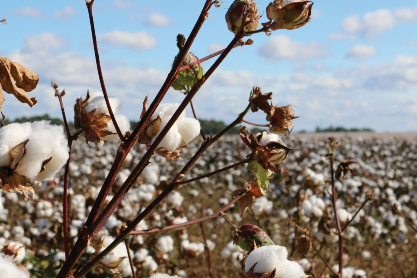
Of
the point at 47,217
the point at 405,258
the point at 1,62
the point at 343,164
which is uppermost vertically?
the point at 1,62

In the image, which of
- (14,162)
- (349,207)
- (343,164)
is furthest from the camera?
(349,207)

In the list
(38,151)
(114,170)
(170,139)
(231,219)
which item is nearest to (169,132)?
(170,139)

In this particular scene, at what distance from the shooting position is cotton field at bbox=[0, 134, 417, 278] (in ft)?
8.18

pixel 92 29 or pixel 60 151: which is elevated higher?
pixel 92 29

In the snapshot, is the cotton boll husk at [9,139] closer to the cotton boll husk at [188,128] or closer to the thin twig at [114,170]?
the thin twig at [114,170]

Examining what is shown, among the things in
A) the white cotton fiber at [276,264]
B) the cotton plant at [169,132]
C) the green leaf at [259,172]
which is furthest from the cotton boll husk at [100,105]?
the white cotton fiber at [276,264]

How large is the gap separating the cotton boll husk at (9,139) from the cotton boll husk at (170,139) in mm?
301

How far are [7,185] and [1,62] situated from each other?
0.26 metres

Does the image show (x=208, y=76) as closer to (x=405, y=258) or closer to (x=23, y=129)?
(x=23, y=129)

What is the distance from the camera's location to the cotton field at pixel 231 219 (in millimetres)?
2494

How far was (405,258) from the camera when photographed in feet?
21.0

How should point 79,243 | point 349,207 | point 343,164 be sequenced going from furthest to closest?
point 349,207
point 343,164
point 79,243

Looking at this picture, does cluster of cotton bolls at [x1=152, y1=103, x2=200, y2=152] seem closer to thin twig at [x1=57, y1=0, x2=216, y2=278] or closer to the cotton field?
thin twig at [x1=57, y1=0, x2=216, y2=278]

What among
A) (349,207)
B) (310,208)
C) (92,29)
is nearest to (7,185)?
(92,29)
